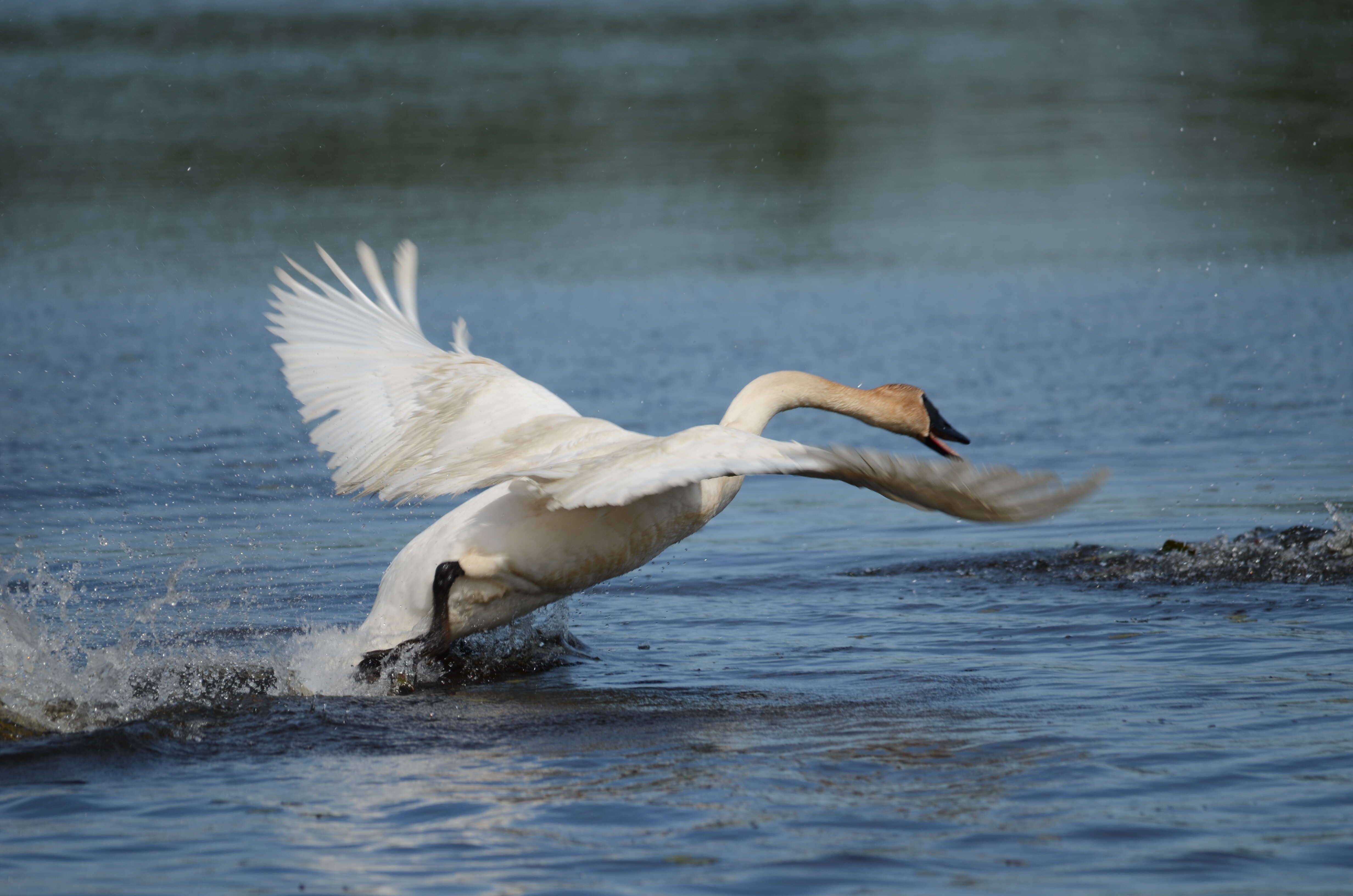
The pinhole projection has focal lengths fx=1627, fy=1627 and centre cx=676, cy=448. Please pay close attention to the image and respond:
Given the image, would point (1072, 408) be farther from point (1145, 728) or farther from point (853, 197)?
point (853, 197)

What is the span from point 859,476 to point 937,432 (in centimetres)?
173

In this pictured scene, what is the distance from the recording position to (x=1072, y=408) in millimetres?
12742

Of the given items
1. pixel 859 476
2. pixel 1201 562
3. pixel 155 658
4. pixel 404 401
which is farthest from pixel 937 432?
pixel 155 658

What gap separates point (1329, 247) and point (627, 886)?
16815 mm

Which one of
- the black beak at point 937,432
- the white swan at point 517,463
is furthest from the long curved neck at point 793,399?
the black beak at point 937,432

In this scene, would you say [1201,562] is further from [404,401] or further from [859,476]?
[404,401]

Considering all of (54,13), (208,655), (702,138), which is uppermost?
(54,13)

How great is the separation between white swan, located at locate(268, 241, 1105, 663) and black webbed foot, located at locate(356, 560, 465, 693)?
0.06 feet

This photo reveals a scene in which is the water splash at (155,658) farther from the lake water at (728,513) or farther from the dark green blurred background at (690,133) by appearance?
the dark green blurred background at (690,133)

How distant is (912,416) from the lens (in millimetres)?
6844

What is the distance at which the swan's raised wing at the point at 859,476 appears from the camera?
5172mm

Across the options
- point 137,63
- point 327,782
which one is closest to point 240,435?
point 327,782

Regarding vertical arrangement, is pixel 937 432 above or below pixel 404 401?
below

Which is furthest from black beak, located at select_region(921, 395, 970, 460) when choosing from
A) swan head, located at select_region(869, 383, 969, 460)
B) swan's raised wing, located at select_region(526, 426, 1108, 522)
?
swan's raised wing, located at select_region(526, 426, 1108, 522)
